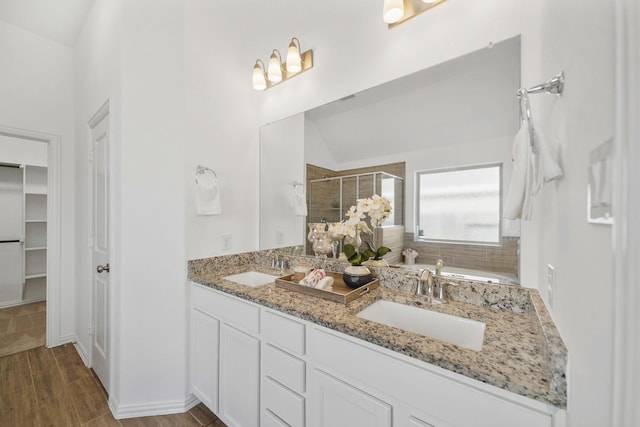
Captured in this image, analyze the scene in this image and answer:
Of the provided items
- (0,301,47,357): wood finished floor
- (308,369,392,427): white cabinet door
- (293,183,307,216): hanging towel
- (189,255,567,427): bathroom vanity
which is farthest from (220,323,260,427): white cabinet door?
(0,301,47,357): wood finished floor

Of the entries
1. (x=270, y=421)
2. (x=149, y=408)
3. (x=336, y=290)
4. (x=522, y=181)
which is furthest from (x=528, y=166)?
(x=149, y=408)

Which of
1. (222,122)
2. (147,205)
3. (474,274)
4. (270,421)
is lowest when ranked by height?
(270,421)

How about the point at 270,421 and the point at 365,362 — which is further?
the point at 270,421

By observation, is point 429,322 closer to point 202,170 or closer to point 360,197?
point 360,197

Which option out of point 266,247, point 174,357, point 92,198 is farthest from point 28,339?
point 266,247

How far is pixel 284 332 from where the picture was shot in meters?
1.21

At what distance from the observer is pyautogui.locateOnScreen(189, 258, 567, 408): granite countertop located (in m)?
0.67

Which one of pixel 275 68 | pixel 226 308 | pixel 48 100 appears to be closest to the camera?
pixel 226 308

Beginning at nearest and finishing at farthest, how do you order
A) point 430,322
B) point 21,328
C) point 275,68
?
point 430,322, point 275,68, point 21,328

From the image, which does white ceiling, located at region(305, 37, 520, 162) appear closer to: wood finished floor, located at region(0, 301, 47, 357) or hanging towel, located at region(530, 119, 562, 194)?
hanging towel, located at region(530, 119, 562, 194)

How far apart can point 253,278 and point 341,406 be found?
3.80 ft

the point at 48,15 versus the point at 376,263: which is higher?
the point at 48,15

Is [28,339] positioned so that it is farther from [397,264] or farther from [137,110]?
[397,264]

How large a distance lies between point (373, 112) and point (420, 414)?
1515 millimetres
